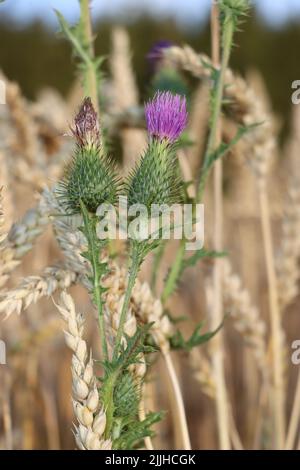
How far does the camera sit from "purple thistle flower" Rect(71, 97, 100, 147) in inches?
45.1

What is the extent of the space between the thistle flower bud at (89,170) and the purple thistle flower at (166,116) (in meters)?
0.09

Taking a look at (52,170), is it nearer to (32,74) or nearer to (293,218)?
(293,218)

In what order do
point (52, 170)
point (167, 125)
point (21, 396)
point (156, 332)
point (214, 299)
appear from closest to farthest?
point (167, 125) < point (156, 332) < point (214, 299) < point (52, 170) < point (21, 396)

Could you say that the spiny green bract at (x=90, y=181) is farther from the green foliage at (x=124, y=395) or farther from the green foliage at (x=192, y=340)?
the green foliage at (x=192, y=340)

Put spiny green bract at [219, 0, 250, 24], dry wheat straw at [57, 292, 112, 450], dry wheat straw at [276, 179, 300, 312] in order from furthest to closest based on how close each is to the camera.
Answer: dry wheat straw at [276, 179, 300, 312]
spiny green bract at [219, 0, 250, 24]
dry wheat straw at [57, 292, 112, 450]

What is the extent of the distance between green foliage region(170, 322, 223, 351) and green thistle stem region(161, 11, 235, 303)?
91 millimetres

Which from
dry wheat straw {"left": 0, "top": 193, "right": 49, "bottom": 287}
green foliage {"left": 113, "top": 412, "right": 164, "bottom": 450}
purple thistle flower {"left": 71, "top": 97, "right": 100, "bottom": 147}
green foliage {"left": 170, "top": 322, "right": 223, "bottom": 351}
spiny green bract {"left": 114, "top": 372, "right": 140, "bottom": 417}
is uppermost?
purple thistle flower {"left": 71, "top": 97, "right": 100, "bottom": 147}

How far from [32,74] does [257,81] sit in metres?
10.3

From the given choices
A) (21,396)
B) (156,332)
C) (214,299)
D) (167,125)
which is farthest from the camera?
(21,396)

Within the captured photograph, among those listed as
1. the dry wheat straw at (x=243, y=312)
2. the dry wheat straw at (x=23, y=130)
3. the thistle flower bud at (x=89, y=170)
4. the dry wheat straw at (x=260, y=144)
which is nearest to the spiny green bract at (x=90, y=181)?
the thistle flower bud at (x=89, y=170)

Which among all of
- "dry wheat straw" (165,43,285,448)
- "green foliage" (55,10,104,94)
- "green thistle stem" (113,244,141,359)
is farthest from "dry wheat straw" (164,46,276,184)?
"green thistle stem" (113,244,141,359)

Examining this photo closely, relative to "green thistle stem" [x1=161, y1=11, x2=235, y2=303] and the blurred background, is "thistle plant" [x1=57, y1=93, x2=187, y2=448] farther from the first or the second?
the blurred background

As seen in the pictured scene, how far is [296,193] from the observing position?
7.59ft

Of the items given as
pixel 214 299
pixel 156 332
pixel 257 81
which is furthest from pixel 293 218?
pixel 257 81
